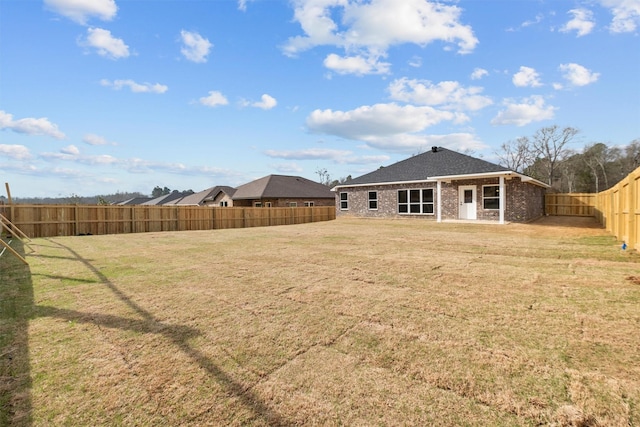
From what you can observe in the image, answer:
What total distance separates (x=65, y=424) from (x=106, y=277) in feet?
15.6

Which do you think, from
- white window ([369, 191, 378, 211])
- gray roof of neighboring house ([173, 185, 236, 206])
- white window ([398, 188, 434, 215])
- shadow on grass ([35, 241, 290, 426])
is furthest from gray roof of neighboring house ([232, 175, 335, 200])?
shadow on grass ([35, 241, 290, 426])

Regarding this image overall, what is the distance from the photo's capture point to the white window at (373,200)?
22.1 metres

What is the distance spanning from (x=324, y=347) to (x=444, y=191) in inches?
690

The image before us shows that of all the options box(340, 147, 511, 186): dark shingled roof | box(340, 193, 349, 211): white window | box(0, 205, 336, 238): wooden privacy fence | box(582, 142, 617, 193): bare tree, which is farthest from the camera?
box(582, 142, 617, 193): bare tree

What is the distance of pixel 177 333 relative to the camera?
3.32 meters

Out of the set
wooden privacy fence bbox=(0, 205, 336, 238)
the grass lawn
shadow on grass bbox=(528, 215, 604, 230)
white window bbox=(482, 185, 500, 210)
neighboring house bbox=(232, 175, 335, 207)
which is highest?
neighboring house bbox=(232, 175, 335, 207)

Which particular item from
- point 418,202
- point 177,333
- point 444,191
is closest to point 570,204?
point 444,191

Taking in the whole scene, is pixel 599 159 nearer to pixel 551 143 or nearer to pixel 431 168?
pixel 551 143

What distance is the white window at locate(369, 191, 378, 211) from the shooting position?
72.5 ft

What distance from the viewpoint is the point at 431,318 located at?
3672mm

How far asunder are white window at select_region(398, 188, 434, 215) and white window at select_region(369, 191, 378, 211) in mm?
1872

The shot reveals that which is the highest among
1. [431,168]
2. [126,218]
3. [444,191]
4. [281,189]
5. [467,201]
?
[431,168]

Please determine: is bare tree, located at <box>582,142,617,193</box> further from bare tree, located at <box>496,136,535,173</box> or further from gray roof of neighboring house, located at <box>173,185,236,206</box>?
gray roof of neighboring house, located at <box>173,185,236,206</box>

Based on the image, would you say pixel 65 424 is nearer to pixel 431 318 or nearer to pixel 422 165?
pixel 431 318
